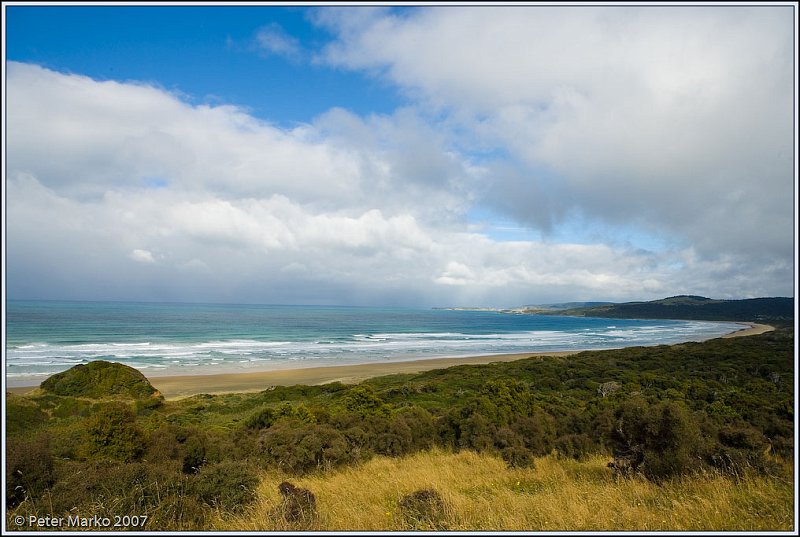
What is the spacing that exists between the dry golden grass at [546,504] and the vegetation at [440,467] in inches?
1.1

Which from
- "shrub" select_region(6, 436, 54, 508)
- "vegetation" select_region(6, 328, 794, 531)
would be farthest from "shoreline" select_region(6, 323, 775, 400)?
"shrub" select_region(6, 436, 54, 508)

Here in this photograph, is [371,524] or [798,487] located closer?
[798,487]

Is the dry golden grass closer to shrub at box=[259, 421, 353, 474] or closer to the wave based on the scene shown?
shrub at box=[259, 421, 353, 474]

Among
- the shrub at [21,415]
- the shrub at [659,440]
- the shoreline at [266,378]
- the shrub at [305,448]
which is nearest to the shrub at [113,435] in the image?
the shrub at [305,448]

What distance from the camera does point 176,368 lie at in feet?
122

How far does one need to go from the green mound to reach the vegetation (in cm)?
598

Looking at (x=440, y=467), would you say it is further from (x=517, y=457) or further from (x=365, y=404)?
(x=365, y=404)

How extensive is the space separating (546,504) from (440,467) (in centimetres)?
377

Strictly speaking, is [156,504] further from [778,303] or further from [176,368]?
[778,303]

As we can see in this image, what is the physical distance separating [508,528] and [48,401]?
24.3 m

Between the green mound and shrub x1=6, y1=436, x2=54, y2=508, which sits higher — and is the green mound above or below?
below

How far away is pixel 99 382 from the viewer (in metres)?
23.1

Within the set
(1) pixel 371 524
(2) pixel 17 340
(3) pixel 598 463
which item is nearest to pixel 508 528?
(1) pixel 371 524

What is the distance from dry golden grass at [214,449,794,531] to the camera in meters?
4.86
